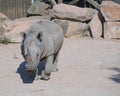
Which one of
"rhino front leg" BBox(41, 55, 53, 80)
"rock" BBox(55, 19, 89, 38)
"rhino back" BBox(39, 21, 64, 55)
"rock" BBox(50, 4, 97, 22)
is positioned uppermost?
"rhino back" BBox(39, 21, 64, 55)

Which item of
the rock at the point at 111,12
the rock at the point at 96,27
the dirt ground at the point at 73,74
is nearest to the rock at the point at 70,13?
the rock at the point at 96,27

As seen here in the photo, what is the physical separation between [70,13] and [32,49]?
6.63 meters

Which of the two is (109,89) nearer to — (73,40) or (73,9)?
(73,40)

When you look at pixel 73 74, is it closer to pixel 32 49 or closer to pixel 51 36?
pixel 51 36

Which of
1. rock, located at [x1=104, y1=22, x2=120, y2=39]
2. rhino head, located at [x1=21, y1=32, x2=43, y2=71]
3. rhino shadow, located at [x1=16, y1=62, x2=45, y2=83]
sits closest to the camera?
rhino head, located at [x1=21, y1=32, x2=43, y2=71]

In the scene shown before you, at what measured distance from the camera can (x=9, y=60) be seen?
396 inches

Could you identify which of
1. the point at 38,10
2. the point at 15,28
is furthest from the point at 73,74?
the point at 38,10

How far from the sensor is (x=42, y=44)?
24.5 feet

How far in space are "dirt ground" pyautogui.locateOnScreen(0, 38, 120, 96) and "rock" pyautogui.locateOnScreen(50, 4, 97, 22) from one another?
2047mm

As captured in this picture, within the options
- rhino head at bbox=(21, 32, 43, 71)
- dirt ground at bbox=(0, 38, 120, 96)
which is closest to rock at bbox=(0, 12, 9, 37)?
dirt ground at bbox=(0, 38, 120, 96)

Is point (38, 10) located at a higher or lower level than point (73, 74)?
lower

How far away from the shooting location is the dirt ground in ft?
23.7

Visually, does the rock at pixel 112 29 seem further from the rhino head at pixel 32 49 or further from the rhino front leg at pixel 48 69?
the rhino head at pixel 32 49

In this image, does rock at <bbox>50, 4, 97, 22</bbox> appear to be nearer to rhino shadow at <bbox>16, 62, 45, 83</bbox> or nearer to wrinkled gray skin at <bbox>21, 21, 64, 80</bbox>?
rhino shadow at <bbox>16, 62, 45, 83</bbox>
